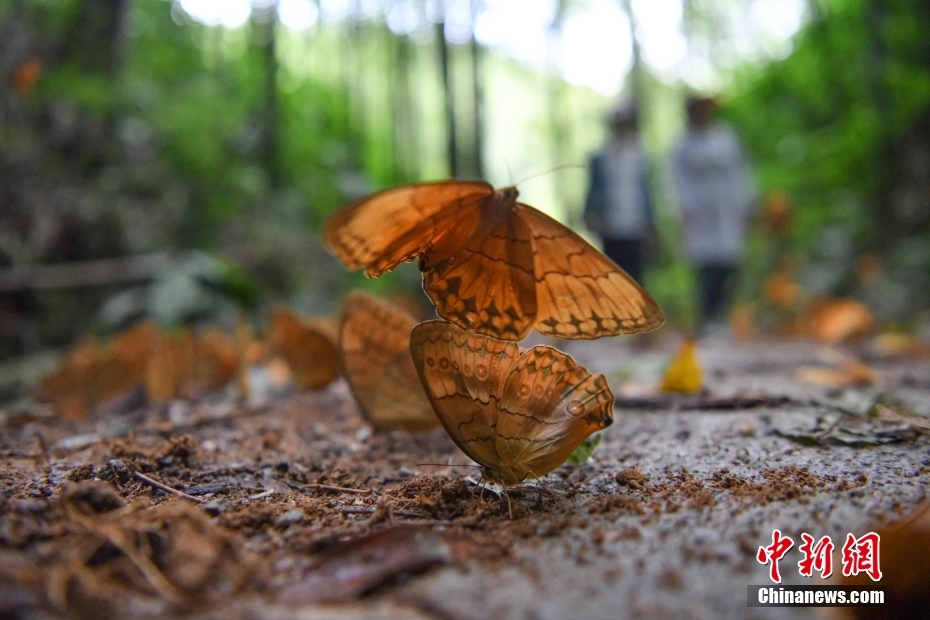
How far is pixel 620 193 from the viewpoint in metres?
7.91

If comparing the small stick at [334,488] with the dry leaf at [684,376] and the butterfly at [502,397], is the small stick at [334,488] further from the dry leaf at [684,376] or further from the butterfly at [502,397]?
the dry leaf at [684,376]

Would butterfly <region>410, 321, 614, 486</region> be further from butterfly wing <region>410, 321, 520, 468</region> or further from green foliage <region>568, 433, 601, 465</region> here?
green foliage <region>568, 433, 601, 465</region>

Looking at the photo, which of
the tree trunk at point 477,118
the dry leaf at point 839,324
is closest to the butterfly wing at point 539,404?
the dry leaf at point 839,324

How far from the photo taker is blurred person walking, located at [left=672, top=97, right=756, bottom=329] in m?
7.80

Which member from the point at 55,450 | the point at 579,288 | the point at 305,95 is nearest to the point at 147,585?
the point at 579,288

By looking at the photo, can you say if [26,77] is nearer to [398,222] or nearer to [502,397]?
[398,222]

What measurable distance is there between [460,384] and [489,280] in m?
0.33

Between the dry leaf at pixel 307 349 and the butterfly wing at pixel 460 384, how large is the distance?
1.72m

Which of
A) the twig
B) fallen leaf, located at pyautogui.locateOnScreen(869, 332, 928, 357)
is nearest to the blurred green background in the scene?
the twig

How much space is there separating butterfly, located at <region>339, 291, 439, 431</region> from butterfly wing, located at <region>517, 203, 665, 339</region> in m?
0.70

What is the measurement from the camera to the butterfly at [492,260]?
1811 millimetres

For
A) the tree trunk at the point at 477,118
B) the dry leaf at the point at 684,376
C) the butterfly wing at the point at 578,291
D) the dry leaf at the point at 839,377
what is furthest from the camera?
the tree trunk at the point at 477,118

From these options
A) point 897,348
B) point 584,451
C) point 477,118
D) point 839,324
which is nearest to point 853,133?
point 839,324

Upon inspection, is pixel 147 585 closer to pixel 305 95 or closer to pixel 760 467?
pixel 760 467
